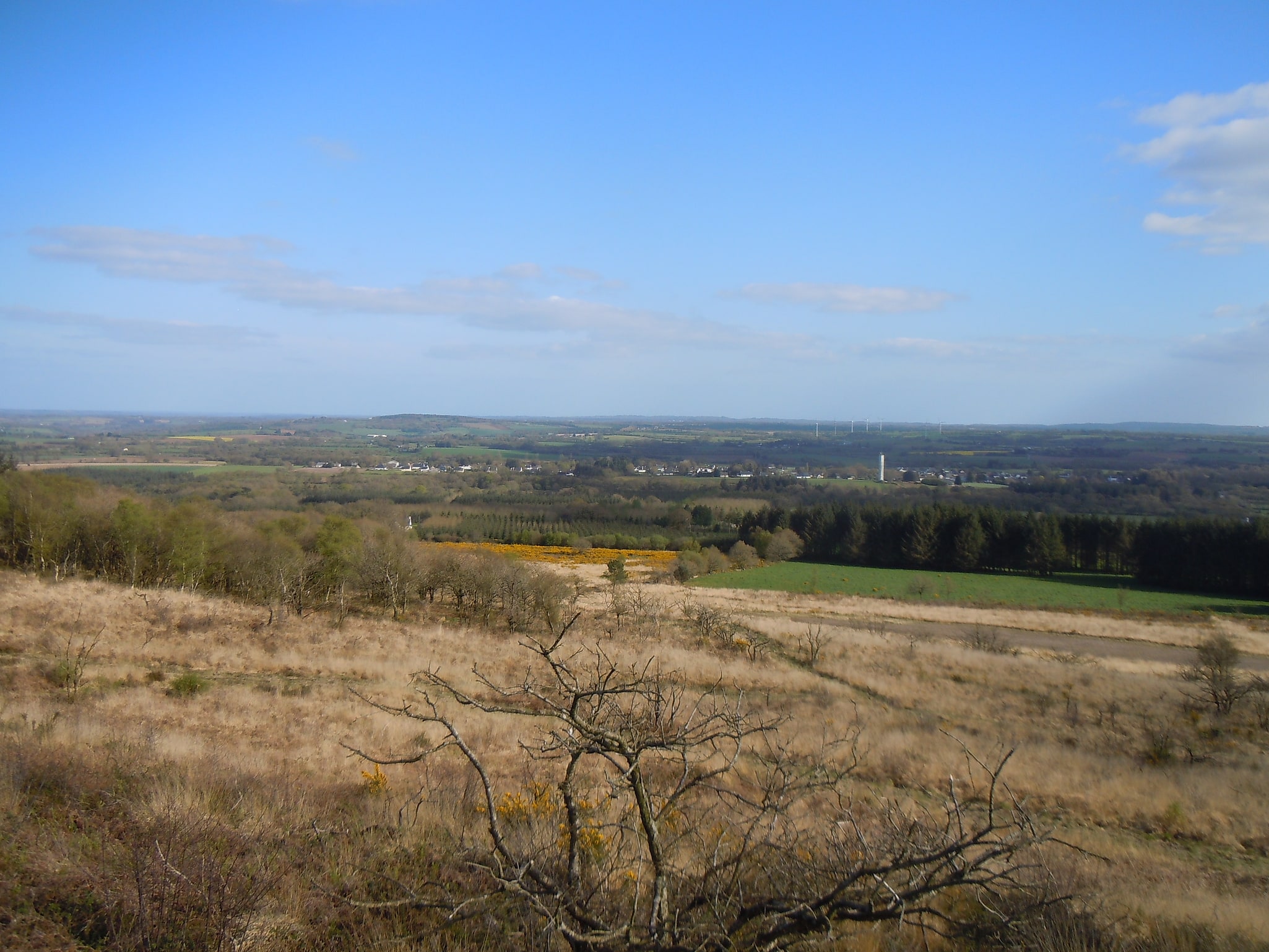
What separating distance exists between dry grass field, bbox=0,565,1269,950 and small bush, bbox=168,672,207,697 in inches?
1.9

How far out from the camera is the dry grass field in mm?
3699

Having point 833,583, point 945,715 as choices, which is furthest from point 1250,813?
point 833,583

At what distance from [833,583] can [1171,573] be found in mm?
25571

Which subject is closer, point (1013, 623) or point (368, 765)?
point (368, 765)

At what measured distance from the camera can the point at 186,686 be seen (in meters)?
12.2

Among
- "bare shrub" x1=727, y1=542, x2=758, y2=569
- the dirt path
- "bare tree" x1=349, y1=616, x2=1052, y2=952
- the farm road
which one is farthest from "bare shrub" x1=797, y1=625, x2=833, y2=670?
"bare shrub" x1=727, y1=542, x2=758, y2=569

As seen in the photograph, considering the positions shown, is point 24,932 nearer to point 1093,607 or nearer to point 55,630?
point 55,630

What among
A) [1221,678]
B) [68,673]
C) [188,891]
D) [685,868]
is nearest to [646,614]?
[1221,678]

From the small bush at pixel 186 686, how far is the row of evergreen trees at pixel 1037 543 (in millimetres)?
58269

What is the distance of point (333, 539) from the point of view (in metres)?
28.5

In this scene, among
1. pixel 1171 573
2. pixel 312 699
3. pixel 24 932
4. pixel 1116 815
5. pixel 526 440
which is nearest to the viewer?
pixel 24 932

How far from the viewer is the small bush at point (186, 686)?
1192 centimetres

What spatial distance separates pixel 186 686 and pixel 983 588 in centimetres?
→ 5175

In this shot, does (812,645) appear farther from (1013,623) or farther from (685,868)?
(685,868)
